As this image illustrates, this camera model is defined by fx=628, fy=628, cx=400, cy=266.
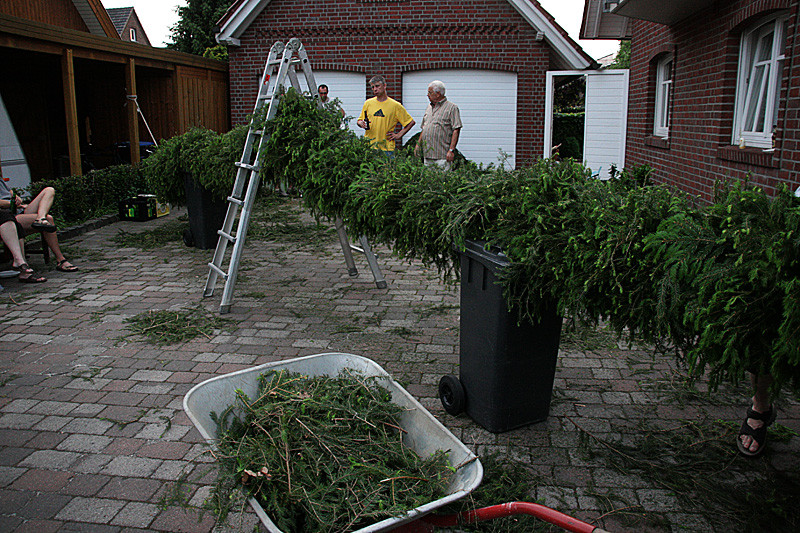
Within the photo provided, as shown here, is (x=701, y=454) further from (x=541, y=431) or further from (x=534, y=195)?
(x=534, y=195)

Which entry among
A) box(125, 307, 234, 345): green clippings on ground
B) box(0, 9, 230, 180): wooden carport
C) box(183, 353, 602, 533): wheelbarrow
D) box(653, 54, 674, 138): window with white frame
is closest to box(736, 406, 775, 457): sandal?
box(183, 353, 602, 533): wheelbarrow

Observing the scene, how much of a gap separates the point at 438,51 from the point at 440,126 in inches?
254

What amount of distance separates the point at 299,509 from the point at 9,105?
47.9 feet

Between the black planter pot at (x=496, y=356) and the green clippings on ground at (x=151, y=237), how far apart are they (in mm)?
6664

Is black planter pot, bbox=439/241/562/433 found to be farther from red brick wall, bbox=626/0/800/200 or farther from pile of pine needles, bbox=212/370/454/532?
red brick wall, bbox=626/0/800/200

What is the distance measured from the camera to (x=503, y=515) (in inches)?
93.2

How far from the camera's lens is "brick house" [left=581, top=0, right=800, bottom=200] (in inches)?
249

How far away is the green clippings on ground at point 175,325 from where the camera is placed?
5.54m

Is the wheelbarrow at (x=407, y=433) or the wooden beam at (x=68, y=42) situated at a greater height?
the wooden beam at (x=68, y=42)

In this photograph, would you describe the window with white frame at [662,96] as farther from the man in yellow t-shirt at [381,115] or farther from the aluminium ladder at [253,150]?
the aluminium ladder at [253,150]

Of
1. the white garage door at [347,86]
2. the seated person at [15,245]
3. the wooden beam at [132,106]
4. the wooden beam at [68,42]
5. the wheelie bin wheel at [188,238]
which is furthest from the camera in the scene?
the white garage door at [347,86]

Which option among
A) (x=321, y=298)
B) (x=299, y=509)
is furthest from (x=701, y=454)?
(x=321, y=298)

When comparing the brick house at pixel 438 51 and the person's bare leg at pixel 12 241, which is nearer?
the person's bare leg at pixel 12 241

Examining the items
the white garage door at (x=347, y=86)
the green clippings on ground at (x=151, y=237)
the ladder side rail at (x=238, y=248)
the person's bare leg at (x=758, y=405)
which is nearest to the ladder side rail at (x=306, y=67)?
the ladder side rail at (x=238, y=248)
